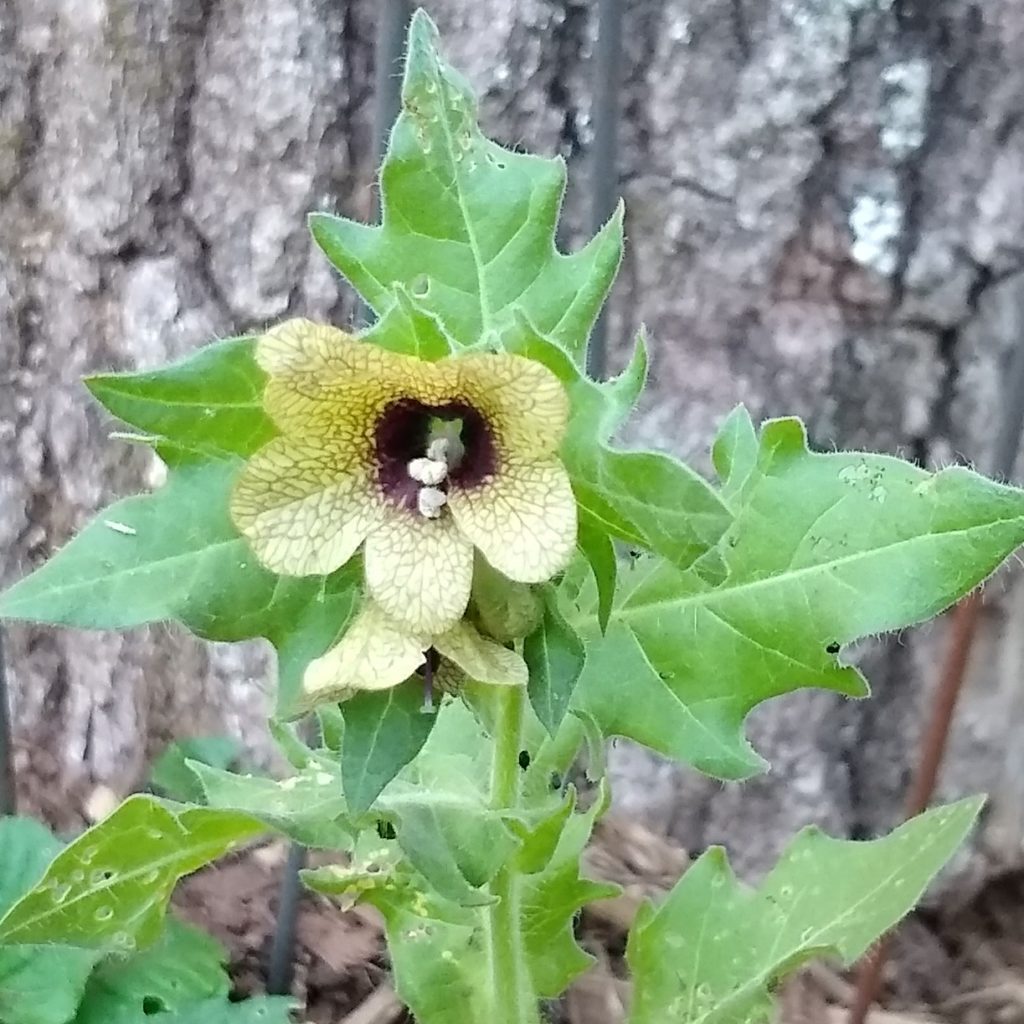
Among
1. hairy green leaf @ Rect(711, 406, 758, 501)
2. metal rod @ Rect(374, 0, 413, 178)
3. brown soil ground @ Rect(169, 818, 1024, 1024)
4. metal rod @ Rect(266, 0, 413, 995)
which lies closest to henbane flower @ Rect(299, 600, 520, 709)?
hairy green leaf @ Rect(711, 406, 758, 501)

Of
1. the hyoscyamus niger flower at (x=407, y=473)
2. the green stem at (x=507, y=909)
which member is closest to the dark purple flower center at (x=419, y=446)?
the hyoscyamus niger flower at (x=407, y=473)

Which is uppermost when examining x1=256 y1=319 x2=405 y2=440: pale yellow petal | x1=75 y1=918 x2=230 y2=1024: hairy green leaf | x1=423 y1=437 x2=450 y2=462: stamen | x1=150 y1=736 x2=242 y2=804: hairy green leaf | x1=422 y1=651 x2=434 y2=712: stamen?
x1=256 y1=319 x2=405 y2=440: pale yellow petal

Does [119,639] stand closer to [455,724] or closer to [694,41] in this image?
[455,724]

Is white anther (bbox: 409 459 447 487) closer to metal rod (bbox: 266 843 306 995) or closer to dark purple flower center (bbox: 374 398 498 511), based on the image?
dark purple flower center (bbox: 374 398 498 511)

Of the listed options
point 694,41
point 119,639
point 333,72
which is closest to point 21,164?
point 333,72

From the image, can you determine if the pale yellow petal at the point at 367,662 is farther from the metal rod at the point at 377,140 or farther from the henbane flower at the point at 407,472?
the metal rod at the point at 377,140

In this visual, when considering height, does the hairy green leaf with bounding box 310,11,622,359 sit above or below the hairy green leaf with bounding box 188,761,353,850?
above
